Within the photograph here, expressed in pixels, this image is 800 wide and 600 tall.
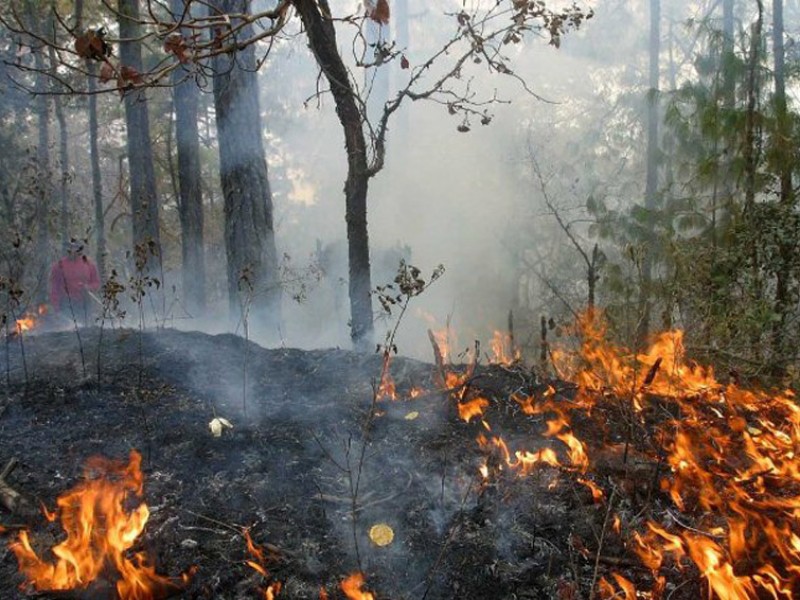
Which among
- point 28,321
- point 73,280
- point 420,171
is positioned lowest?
point 28,321

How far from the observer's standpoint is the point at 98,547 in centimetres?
286

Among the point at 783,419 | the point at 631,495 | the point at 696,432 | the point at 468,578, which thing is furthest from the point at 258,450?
the point at 783,419

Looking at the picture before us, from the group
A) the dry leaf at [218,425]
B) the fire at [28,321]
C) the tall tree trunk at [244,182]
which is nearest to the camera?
the dry leaf at [218,425]

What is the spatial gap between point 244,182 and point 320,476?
15.2 ft

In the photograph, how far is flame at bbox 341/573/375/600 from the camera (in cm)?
272

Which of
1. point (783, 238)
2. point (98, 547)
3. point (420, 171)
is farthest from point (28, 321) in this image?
point (420, 171)

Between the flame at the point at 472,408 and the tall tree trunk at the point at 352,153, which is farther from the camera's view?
the tall tree trunk at the point at 352,153

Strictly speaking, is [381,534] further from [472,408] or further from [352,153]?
[352,153]

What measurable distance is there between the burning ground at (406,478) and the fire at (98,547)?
0.02 metres

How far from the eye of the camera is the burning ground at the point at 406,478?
280 cm

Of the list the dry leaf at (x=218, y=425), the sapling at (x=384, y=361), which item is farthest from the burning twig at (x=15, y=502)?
the sapling at (x=384, y=361)

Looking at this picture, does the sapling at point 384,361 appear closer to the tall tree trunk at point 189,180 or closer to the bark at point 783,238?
the bark at point 783,238

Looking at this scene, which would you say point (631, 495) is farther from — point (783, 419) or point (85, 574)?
point (85, 574)

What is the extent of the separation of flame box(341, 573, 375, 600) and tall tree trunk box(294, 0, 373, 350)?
3.30 meters
